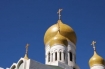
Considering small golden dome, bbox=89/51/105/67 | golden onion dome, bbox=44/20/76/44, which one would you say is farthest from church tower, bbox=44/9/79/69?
small golden dome, bbox=89/51/105/67

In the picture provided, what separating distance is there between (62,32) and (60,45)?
2651 mm

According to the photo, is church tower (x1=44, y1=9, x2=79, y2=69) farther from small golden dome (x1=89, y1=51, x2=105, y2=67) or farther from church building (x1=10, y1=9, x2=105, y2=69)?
small golden dome (x1=89, y1=51, x2=105, y2=67)

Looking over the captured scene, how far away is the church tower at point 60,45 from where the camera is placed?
2669 cm

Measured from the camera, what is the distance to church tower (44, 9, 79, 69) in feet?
87.6

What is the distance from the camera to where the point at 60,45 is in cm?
2680

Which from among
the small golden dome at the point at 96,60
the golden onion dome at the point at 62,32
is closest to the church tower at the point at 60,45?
the golden onion dome at the point at 62,32

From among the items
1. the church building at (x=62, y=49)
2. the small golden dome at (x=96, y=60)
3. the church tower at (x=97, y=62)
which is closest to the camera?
the church building at (x=62, y=49)

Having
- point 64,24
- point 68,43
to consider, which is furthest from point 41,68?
point 64,24

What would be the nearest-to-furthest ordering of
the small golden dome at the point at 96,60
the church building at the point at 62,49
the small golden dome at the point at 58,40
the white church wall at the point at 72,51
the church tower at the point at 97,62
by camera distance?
1. the church building at the point at 62,49
2. the small golden dome at the point at 58,40
3. the white church wall at the point at 72,51
4. the church tower at the point at 97,62
5. the small golden dome at the point at 96,60

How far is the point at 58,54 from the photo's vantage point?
87.5 feet

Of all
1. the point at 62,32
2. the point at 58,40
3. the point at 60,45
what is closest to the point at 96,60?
the point at 62,32

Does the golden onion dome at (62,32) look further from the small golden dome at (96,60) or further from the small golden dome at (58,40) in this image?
the small golden dome at (96,60)

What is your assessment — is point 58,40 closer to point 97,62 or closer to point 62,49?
point 62,49

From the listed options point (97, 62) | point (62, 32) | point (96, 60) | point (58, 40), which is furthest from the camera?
point (96, 60)
